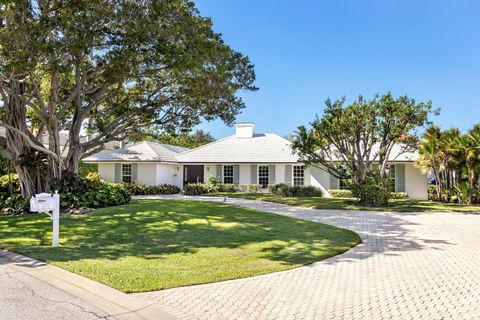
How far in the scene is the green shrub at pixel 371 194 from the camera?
18984 mm

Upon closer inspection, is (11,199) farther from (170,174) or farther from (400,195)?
(400,195)

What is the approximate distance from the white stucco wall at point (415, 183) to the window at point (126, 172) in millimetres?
20658

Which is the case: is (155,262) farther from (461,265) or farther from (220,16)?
(220,16)

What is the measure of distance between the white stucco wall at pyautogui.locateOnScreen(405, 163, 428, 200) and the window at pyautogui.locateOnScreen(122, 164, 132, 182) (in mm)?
20658

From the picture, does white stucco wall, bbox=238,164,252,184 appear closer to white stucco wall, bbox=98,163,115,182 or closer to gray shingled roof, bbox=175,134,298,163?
gray shingled roof, bbox=175,134,298,163

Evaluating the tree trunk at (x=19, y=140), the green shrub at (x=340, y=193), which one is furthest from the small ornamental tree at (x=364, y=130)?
the tree trunk at (x=19, y=140)

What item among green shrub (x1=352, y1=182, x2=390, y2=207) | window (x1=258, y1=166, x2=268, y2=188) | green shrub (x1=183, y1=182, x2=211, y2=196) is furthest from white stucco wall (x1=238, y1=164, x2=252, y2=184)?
green shrub (x1=352, y1=182, x2=390, y2=207)

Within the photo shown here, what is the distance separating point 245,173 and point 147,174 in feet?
25.2

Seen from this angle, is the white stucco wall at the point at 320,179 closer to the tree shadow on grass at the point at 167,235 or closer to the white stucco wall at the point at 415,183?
the white stucco wall at the point at 415,183

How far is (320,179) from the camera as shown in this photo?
2616 centimetres

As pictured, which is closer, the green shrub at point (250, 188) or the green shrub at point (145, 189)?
the green shrub at point (145, 189)

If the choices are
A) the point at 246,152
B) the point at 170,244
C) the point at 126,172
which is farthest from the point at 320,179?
the point at 170,244

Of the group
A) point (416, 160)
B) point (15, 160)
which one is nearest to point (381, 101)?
point (416, 160)

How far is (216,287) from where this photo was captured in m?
5.84
